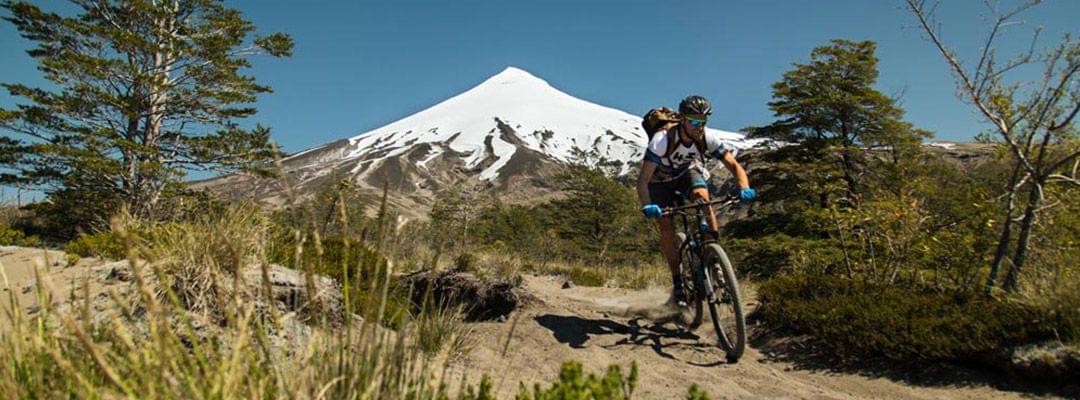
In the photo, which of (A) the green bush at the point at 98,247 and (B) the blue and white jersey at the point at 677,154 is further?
(A) the green bush at the point at 98,247

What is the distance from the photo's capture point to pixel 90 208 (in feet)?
42.4

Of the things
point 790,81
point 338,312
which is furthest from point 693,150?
point 790,81

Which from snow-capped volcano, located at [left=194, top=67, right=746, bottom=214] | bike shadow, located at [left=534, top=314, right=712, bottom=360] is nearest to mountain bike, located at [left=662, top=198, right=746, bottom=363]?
bike shadow, located at [left=534, top=314, right=712, bottom=360]

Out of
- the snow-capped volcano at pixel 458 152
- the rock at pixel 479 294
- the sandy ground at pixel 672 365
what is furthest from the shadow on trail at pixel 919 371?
the snow-capped volcano at pixel 458 152

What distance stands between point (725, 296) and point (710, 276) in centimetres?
25

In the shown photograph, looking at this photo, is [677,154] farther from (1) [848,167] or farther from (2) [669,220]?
(1) [848,167]

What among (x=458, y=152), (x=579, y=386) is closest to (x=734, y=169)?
(x=579, y=386)

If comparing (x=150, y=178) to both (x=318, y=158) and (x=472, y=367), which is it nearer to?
(x=472, y=367)

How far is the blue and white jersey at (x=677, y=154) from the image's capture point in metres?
4.47

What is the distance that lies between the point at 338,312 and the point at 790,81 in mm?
18271

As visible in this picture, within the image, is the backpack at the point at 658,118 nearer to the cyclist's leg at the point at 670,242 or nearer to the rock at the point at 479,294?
the cyclist's leg at the point at 670,242

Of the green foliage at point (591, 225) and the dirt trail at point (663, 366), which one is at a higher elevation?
the green foliage at point (591, 225)

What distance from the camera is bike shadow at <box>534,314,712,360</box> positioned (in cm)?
431

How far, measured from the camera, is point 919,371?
3725mm
